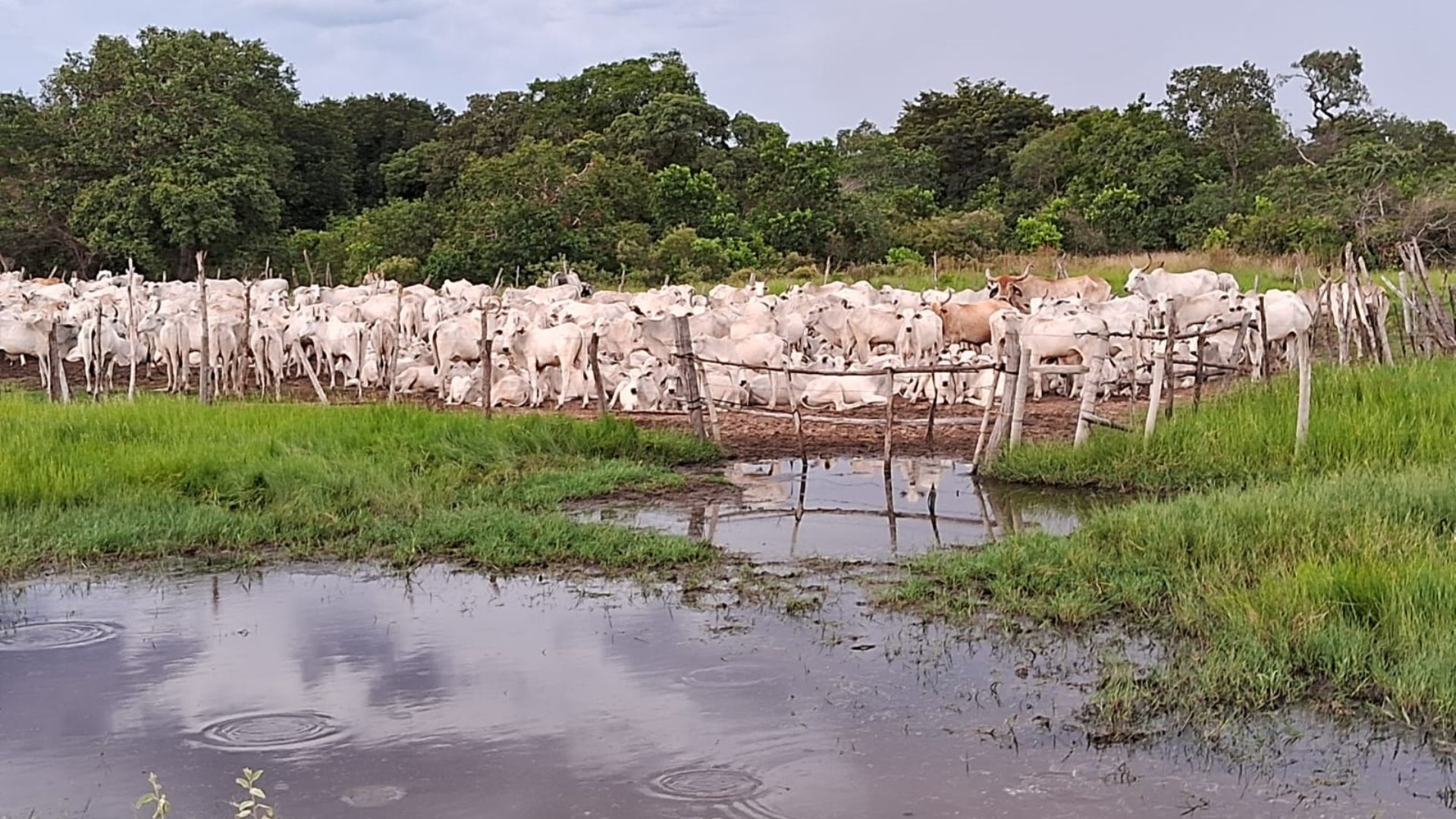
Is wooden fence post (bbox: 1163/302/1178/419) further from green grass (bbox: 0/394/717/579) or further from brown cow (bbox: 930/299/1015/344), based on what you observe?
brown cow (bbox: 930/299/1015/344)

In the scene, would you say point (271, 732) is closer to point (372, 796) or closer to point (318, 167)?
point (372, 796)

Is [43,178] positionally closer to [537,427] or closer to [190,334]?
[190,334]

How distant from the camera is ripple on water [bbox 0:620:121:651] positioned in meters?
7.90

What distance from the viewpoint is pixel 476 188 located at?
3189 cm

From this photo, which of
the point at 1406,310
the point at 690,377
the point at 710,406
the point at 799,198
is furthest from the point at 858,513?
the point at 799,198

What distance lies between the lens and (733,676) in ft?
23.8

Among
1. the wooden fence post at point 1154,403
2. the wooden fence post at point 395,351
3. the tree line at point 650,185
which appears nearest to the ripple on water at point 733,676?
the wooden fence post at point 1154,403

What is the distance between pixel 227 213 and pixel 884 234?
1479 cm

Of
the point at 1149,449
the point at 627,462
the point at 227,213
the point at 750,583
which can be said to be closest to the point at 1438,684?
the point at 750,583

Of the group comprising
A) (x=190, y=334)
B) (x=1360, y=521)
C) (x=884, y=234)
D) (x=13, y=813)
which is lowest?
(x=13, y=813)

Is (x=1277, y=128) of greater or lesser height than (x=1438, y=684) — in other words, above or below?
above

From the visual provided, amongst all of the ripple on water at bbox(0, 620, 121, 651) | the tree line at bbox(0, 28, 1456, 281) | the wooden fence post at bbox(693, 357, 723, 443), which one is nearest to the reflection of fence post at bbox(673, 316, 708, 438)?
the wooden fence post at bbox(693, 357, 723, 443)

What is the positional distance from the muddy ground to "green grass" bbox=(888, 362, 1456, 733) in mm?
1171

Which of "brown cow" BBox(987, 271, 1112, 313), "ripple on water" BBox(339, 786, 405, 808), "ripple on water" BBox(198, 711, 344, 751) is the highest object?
"brown cow" BBox(987, 271, 1112, 313)
